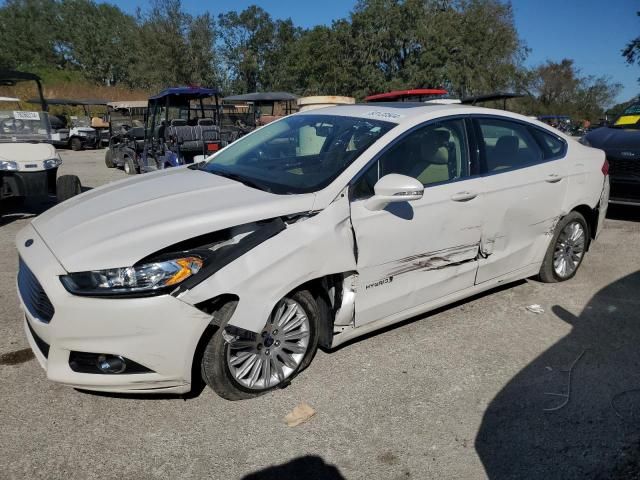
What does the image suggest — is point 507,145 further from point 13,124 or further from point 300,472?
point 13,124

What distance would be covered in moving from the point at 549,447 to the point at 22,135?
7.95 metres

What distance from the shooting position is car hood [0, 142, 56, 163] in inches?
265

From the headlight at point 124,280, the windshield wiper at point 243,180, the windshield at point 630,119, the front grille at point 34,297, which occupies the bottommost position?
the front grille at point 34,297

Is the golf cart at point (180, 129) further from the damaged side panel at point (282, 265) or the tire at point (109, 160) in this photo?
the damaged side panel at point (282, 265)

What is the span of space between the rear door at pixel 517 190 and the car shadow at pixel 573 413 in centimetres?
73

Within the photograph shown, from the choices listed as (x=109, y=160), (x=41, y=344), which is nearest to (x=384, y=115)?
(x=41, y=344)

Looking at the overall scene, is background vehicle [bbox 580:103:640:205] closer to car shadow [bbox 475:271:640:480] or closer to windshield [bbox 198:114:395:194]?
car shadow [bbox 475:271:640:480]

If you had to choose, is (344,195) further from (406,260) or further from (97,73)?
(97,73)

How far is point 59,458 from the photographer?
7.91ft

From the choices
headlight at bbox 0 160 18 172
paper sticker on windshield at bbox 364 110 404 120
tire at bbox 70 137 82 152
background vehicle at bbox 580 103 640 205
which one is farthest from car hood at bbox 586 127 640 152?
tire at bbox 70 137 82 152

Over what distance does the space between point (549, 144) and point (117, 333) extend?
3799mm

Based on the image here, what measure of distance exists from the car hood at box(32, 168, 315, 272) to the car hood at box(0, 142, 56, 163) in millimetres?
4258

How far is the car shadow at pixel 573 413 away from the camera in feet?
7.80

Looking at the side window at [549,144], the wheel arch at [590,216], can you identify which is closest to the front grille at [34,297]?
the side window at [549,144]
